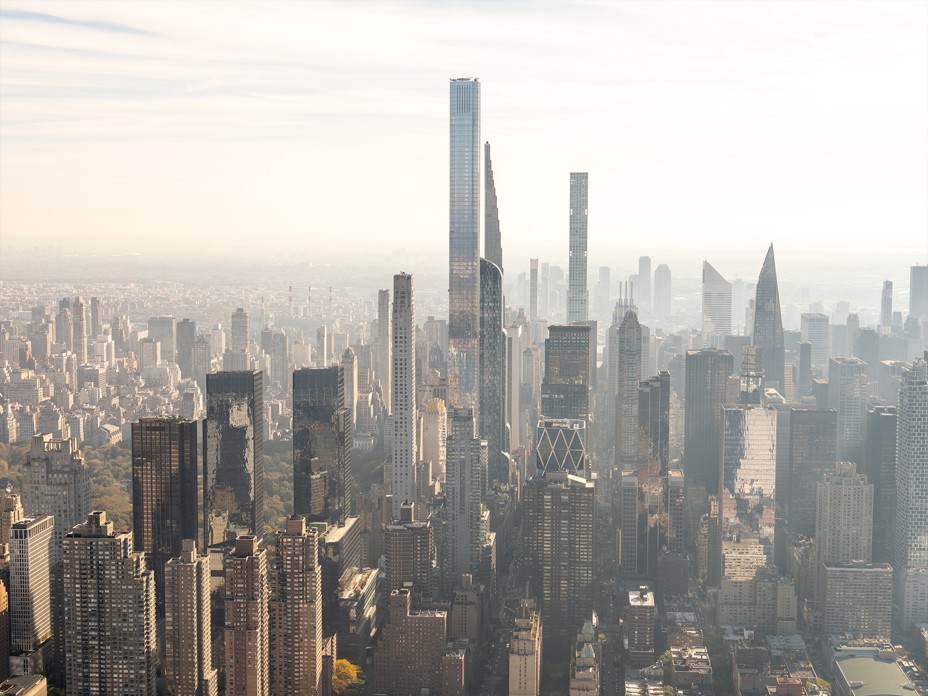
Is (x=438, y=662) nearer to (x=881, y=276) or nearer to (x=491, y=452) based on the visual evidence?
(x=491, y=452)

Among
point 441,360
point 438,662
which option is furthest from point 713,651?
point 441,360

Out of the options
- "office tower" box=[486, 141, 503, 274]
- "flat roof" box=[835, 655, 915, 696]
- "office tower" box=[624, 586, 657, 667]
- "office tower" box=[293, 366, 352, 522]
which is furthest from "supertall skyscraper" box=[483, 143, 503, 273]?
"flat roof" box=[835, 655, 915, 696]

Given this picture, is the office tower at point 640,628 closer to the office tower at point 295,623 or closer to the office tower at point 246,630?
the office tower at point 295,623

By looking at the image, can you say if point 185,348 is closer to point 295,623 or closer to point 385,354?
point 385,354

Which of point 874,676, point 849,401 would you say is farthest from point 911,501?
point 874,676

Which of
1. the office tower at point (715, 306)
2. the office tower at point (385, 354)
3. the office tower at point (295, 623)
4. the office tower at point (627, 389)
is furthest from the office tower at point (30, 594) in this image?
the office tower at point (715, 306)

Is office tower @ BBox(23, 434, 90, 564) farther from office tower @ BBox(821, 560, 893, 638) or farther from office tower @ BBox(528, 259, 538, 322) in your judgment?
office tower @ BBox(528, 259, 538, 322)
